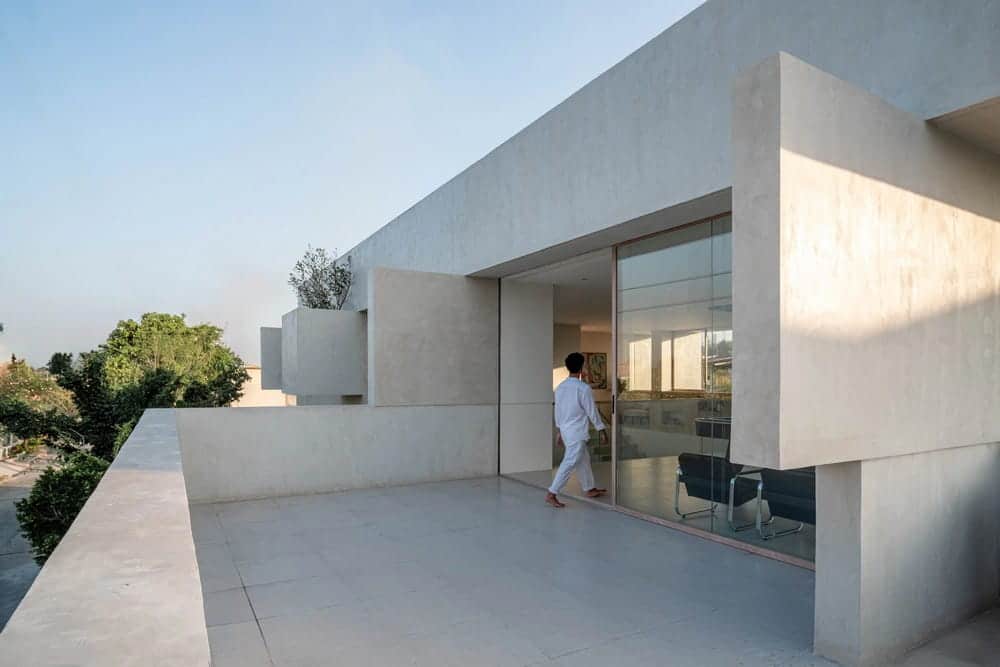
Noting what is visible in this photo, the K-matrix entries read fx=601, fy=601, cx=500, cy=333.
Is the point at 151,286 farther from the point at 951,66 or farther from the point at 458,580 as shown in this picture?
the point at 951,66

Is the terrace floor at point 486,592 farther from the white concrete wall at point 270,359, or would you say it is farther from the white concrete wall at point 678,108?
the white concrete wall at point 270,359

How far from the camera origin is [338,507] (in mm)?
6512

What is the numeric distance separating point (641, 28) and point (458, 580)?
9080mm

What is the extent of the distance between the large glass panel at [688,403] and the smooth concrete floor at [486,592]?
1.18 ft

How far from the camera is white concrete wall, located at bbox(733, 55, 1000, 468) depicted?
2.53 m

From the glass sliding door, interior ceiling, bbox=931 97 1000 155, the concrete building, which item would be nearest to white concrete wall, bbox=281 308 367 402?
the concrete building

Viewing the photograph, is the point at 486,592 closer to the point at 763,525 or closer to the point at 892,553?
the point at 892,553

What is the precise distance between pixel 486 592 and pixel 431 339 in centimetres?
463

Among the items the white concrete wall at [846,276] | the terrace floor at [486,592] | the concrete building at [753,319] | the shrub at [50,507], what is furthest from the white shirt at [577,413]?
the shrub at [50,507]

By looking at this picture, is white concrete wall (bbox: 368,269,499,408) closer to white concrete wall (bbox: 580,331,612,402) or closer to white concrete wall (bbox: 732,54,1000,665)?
white concrete wall (bbox: 732,54,1000,665)

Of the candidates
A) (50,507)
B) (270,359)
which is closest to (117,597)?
(50,507)

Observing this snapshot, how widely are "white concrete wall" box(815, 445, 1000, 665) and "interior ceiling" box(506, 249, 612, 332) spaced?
4.11 meters

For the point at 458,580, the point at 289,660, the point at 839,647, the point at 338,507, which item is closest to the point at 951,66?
the point at 839,647

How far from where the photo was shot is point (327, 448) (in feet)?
24.3
